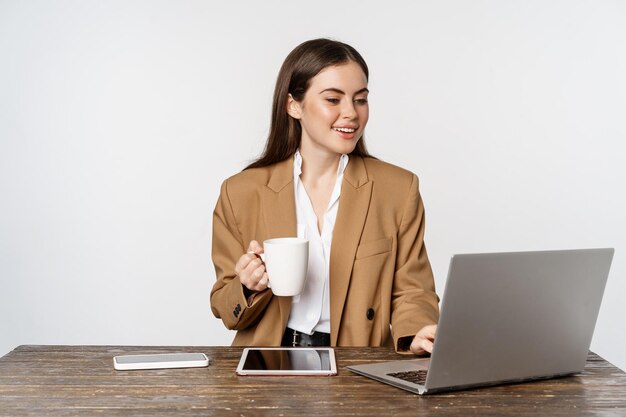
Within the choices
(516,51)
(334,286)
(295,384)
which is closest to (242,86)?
(516,51)

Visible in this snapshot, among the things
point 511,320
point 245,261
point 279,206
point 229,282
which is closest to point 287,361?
point 245,261

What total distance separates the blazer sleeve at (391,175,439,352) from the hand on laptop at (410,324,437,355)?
12.7 inches

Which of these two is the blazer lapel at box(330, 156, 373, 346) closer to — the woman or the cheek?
the woman

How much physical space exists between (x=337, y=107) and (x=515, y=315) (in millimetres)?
1091

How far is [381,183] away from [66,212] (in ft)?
7.05

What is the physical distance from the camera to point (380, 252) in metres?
2.55

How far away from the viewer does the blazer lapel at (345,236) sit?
2490 millimetres

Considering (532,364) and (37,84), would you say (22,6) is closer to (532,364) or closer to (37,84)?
(37,84)

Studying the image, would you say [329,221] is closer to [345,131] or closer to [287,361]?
[345,131]

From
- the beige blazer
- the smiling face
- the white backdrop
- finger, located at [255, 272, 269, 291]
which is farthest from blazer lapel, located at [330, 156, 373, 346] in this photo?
the white backdrop

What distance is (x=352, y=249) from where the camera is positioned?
99.3 inches

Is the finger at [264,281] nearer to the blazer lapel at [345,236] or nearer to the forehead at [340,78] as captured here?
the blazer lapel at [345,236]

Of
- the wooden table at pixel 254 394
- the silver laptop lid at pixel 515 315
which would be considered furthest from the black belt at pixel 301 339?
the silver laptop lid at pixel 515 315

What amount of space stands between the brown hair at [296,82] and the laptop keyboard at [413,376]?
1.10 meters
